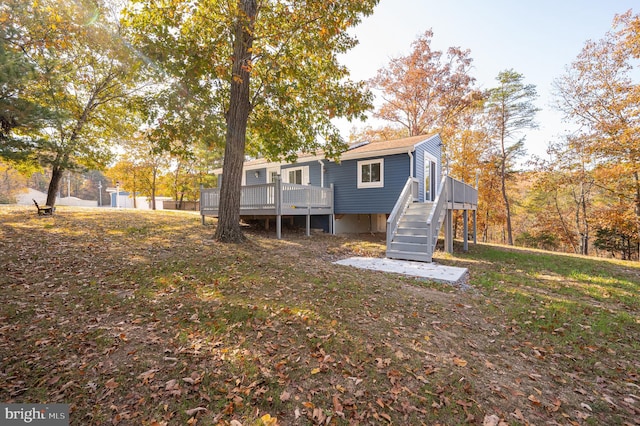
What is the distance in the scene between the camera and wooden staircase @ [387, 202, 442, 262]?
8594 mm

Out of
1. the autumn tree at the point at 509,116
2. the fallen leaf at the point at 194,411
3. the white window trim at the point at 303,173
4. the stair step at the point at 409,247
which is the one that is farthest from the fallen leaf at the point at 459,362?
the autumn tree at the point at 509,116

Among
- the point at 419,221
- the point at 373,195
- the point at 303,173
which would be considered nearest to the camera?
the point at 419,221

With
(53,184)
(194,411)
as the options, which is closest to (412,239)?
(194,411)

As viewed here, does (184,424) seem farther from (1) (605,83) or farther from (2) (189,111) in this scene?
(1) (605,83)

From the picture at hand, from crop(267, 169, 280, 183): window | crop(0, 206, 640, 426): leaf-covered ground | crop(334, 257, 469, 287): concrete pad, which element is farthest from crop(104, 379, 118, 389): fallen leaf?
crop(267, 169, 280, 183): window

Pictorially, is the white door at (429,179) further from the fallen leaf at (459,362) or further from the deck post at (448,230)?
the fallen leaf at (459,362)

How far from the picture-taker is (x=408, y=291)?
5758mm

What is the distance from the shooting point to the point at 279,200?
1143cm

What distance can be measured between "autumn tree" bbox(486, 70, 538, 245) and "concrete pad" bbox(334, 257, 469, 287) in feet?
59.6

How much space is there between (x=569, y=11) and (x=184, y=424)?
1723 cm

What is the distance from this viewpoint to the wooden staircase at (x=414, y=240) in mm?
8594

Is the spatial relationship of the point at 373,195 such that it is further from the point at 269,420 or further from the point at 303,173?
the point at 269,420

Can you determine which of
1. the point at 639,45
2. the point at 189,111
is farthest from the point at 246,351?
the point at 639,45

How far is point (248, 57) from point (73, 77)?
1104 centimetres
